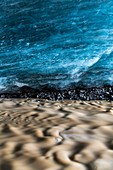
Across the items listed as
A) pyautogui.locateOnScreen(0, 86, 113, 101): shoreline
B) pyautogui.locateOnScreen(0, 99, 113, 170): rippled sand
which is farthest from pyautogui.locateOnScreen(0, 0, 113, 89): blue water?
pyautogui.locateOnScreen(0, 99, 113, 170): rippled sand

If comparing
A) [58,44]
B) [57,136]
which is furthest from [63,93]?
[57,136]

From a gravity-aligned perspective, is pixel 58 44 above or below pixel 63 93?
above

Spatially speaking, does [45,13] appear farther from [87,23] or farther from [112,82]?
[112,82]

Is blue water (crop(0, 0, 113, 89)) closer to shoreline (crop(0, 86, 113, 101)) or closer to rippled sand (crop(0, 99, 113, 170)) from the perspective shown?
shoreline (crop(0, 86, 113, 101))

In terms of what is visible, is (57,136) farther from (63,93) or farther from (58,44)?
(58,44)

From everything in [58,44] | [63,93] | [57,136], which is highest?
[58,44]

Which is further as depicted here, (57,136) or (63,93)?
(63,93)

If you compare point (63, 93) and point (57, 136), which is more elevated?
point (63, 93)
